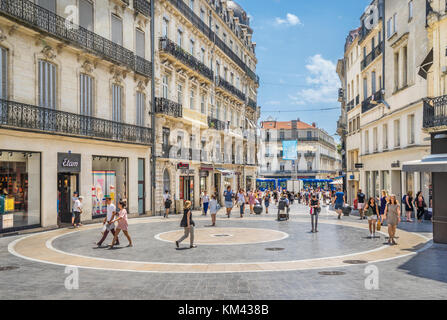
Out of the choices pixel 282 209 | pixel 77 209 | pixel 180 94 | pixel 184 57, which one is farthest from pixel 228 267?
pixel 184 57

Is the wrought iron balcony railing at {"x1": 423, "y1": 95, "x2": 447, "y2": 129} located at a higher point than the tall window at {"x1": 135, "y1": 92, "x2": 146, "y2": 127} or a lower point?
lower

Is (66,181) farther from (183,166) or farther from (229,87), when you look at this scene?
(229,87)

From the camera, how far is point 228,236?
59.2ft

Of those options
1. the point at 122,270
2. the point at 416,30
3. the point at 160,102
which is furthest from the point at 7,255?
the point at 416,30

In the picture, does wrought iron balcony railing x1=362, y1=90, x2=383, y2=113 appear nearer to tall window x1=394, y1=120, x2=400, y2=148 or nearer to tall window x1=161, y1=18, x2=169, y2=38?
tall window x1=394, y1=120, x2=400, y2=148

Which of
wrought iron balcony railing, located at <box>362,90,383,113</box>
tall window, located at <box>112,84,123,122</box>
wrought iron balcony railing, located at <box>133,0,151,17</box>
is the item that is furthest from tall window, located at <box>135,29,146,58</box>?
wrought iron balcony railing, located at <box>362,90,383,113</box>

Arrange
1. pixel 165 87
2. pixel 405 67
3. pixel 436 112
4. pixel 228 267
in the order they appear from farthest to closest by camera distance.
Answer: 1. pixel 165 87
2. pixel 405 67
3. pixel 436 112
4. pixel 228 267

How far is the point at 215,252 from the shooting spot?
45.6 feet

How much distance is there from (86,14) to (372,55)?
75.1 feet

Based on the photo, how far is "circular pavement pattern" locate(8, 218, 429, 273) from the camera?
37.2 ft

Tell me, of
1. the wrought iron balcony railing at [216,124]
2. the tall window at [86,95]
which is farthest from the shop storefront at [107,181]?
the wrought iron balcony railing at [216,124]

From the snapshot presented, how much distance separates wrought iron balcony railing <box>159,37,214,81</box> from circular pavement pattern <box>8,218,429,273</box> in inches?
618

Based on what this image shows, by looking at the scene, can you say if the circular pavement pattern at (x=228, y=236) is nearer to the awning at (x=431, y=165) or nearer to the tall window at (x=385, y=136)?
the awning at (x=431, y=165)
